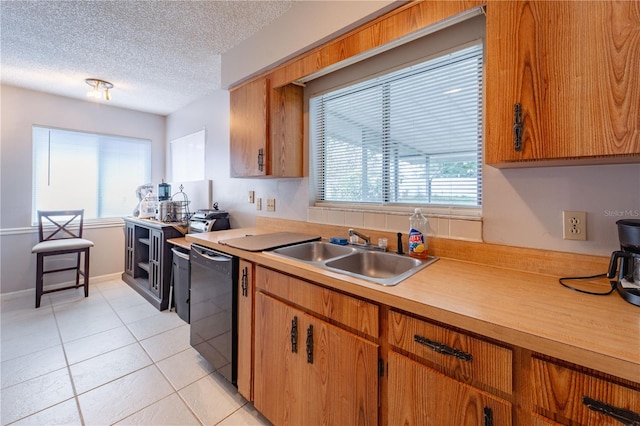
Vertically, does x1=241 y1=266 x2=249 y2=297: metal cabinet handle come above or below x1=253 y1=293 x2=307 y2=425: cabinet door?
above

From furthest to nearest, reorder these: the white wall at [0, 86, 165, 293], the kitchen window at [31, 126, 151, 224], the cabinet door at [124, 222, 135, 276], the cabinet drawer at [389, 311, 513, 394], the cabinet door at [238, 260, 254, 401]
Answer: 1. the cabinet door at [124, 222, 135, 276]
2. the kitchen window at [31, 126, 151, 224]
3. the white wall at [0, 86, 165, 293]
4. the cabinet door at [238, 260, 254, 401]
5. the cabinet drawer at [389, 311, 513, 394]

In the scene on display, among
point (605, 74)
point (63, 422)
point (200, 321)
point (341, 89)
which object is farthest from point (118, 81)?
point (605, 74)

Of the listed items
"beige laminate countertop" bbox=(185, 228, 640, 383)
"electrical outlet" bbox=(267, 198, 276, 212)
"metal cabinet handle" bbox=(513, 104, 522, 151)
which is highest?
"metal cabinet handle" bbox=(513, 104, 522, 151)

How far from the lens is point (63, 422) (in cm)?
144

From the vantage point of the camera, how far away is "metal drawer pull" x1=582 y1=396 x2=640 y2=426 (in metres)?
0.56

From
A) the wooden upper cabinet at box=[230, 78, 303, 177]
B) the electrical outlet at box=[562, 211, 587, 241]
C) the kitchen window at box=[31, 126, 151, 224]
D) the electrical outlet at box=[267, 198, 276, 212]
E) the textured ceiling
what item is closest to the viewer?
the electrical outlet at box=[562, 211, 587, 241]

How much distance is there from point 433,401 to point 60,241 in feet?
12.9

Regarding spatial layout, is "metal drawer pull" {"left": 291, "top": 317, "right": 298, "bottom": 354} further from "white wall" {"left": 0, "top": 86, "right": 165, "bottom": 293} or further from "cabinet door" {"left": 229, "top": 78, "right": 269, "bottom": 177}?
"white wall" {"left": 0, "top": 86, "right": 165, "bottom": 293}

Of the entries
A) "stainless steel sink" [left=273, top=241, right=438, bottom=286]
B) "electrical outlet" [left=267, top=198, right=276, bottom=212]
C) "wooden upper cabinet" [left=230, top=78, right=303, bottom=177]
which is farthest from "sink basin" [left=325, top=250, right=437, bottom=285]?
"electrical outlet" [left=267, top=198, right=276, bottom=212]

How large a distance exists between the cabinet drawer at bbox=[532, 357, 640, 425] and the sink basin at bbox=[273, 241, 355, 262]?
98cm

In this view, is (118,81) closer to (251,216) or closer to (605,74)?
(251,216)

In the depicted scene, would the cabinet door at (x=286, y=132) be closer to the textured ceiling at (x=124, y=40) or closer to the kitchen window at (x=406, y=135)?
the kitchen window at (x=406, y=135)

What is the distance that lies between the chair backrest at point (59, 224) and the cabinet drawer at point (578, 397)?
4332 millimetres

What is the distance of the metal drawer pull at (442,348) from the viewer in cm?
77
